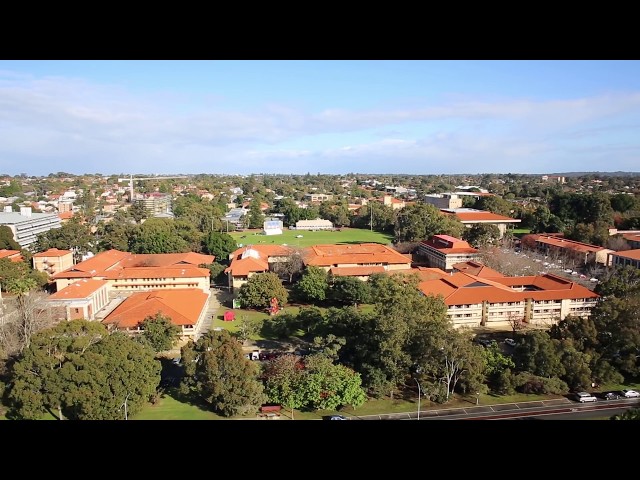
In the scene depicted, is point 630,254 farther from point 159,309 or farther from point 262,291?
point 159,309

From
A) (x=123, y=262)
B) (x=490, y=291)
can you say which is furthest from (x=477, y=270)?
(x=123, y=262)

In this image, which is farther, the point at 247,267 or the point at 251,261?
the point at 251,261

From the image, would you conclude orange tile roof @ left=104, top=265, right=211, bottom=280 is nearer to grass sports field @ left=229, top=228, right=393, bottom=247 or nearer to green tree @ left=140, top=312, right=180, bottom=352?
green tree @ left=140, top=312, right=180, bottom=352

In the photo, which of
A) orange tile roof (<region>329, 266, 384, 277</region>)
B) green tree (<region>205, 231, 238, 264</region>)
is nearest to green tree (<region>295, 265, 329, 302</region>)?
orange tile roof (<region>329, 266, 384, 277</region>)

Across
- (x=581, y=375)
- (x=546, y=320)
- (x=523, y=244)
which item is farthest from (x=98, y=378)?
(x=523, y=244)
